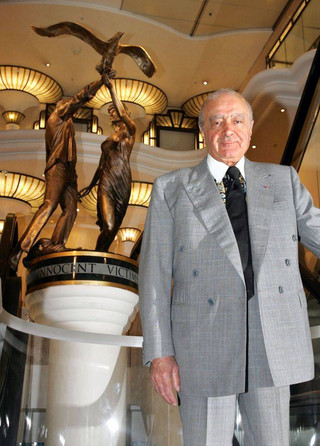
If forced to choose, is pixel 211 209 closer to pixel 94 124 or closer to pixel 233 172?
pixel 233 172

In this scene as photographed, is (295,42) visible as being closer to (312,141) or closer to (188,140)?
(188,140)

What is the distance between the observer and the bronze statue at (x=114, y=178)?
15.8 ft

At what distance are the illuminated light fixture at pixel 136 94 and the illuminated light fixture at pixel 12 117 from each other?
5.71 feet

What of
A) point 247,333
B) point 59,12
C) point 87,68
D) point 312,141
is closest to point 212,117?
point 247,333

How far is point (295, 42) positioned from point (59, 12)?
181 inches

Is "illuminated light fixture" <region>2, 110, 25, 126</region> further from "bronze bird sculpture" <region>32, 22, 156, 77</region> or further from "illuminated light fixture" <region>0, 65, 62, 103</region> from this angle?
"bronze bird sculpture" <region>32, 22, 156, 77</region>

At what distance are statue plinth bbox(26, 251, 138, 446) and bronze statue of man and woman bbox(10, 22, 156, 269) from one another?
0.84m

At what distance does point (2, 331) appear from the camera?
8.13 feet

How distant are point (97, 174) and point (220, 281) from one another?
12.3 ft

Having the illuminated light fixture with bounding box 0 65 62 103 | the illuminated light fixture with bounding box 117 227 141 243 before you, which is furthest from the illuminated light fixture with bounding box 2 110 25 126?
the illuminated light fixture with bounding box 117 227 141 243

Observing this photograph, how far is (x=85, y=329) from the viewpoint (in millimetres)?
3555

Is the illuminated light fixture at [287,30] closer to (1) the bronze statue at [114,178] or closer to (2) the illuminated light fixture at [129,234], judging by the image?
(2) the illuminated light fixture at [129,234]

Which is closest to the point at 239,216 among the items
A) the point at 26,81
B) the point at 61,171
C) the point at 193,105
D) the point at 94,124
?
the point at 61,171

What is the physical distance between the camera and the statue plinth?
234 cm
